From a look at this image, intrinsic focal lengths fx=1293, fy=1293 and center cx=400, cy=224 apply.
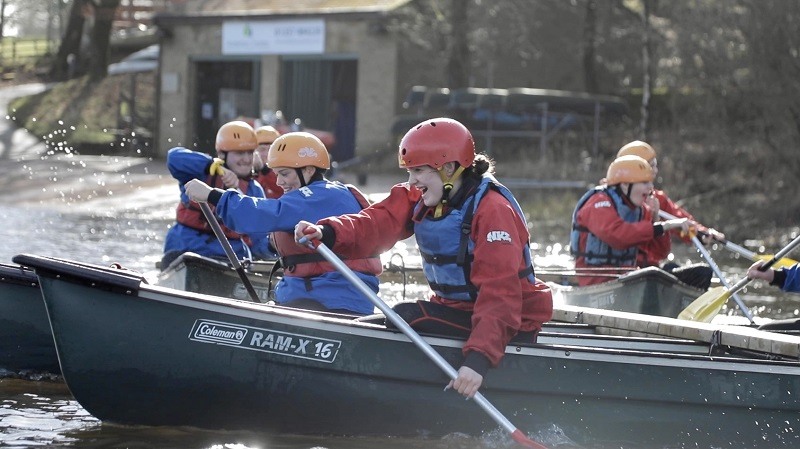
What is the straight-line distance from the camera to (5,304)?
8.43 m

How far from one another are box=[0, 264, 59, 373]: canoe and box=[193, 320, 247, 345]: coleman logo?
6.26 ft

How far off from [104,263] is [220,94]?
1543 cm

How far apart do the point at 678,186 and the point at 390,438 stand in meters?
15.3

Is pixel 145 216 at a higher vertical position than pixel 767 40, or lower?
lower

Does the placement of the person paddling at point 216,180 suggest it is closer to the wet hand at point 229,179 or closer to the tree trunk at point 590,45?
the wet hand at point 229,179

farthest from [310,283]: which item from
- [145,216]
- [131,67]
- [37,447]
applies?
[131,67]

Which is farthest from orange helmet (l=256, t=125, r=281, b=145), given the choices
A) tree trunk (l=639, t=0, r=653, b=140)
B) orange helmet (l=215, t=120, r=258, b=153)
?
tree trunk (l=639, t=0, r=653, b=140)

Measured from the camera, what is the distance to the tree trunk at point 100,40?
108 ft

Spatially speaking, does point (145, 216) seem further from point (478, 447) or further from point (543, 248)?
point (478, 447)

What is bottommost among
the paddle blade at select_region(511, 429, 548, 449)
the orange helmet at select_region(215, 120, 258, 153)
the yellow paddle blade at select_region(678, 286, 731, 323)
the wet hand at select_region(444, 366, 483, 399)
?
the paddle blade at select_region(511, 429, 548, 449)

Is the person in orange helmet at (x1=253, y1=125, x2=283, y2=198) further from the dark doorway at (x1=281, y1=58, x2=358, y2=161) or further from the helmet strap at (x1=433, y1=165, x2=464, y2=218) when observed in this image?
the dark doorway at (x1=281, y1=58, x2=358, y2=161)

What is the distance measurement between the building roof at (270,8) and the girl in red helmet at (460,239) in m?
20.3

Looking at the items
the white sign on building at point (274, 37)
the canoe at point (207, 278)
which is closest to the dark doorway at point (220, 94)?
the white sign on building at point (274, 37)

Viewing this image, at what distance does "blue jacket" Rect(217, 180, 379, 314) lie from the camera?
23.1ft
